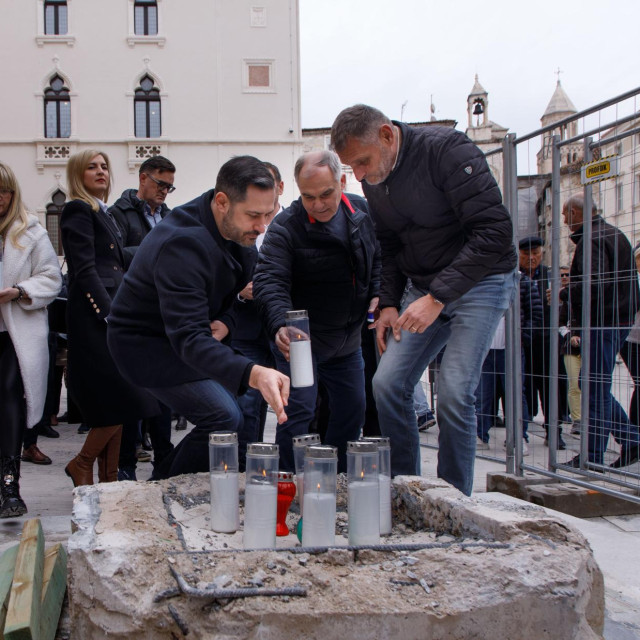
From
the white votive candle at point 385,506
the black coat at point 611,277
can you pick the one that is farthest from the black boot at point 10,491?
the black coat at point 611,277

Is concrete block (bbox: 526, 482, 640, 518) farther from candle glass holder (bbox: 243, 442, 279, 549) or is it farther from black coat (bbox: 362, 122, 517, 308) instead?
candle glass holder (bbox: 243, 442, 279, 549)

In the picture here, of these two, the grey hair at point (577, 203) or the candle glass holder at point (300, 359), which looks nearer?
the candle glass holder at point (300, 359)

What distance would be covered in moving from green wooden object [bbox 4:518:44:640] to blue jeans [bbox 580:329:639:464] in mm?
3135

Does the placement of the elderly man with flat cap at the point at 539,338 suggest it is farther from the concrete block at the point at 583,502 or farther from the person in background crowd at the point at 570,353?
the concrete block at the point at 583,502

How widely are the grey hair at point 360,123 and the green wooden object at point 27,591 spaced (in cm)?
220

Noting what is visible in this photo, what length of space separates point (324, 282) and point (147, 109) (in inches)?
884

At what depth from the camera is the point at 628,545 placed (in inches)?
144

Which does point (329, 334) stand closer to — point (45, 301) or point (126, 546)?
point (45, 301)

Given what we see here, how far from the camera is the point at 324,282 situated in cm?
406

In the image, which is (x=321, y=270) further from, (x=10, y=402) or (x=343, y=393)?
(x=10, y=402)

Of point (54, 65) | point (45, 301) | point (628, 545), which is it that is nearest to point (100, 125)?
point (54, 65)

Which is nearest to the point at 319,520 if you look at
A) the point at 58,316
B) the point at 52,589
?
the point at 52,589

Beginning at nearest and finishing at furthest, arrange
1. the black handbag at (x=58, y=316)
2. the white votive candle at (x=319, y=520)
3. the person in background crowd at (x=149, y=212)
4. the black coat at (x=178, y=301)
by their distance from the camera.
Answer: the white votive candle at (x=319, y=520) → the black coat at (x=178, y=301) → the person in background crowd at (x=149, y=212) → the black handbag at (x=58, y=316)

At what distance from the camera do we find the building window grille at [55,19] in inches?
966
